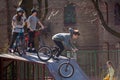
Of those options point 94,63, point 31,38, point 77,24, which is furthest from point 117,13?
point 31,38

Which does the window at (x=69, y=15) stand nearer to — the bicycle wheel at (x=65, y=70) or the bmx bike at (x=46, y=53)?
the bmx bike at (x=46, y=53)

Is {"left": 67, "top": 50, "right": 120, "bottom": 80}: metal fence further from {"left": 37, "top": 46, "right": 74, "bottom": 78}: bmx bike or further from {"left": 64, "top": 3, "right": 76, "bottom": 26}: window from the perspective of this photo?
{"left": 37, "top": 46, "right": 74, "bottom": 78}: bmx bike

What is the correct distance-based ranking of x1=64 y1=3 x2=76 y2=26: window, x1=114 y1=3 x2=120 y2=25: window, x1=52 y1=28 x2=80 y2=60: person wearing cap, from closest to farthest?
x1=52 y1=28 x2=80 y2=60: person wearing cap → x1=114 y1=3 x2=120 y2=25: window → x1=64 y1=3 x2=76 y2=26: window

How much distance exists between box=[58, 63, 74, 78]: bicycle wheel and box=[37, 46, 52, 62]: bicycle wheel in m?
0.60

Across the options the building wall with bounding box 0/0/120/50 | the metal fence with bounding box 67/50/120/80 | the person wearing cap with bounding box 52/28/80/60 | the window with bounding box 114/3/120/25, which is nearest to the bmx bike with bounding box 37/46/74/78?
the person wearing cap with bounding box 52/28/80/60

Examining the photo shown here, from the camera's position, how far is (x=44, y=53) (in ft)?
46.0

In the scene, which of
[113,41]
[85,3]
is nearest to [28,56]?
[85,3]

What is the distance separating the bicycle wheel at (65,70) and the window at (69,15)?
25.0m

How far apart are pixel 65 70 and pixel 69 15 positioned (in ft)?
83.7

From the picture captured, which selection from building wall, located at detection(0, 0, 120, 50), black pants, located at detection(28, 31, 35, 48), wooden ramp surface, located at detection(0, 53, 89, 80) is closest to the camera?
wooden ramp surface, located at detection(0, 53, 89, 80)

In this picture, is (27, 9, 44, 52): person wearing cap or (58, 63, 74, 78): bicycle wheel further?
(27, 9, 44, 52): person wearing cap

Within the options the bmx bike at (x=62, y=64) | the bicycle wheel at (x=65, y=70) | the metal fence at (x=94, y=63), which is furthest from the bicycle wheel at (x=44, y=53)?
the metal fence at (x=94, y=63)

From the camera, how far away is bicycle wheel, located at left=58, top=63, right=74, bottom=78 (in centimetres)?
1337

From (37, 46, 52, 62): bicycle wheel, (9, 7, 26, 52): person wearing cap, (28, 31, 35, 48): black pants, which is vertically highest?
(9, 7, 26, 52): person wearing cap
